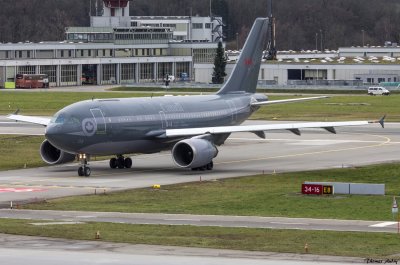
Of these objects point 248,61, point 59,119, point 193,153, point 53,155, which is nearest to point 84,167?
point 59,119

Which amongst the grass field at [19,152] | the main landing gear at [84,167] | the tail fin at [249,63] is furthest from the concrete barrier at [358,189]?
the tail fin at [249,63]

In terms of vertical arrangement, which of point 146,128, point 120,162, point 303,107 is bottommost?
point 303,107

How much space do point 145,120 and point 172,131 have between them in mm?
1821

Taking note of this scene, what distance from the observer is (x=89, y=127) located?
225 ft

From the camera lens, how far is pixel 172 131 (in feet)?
238

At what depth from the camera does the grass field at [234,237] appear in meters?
41.1

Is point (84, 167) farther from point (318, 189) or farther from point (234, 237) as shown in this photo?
point (234, 237)

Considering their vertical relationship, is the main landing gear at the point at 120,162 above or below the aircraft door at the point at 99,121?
below

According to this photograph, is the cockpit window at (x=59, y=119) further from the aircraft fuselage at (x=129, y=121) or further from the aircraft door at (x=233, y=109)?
the aircraft door at (x=233, y=109)

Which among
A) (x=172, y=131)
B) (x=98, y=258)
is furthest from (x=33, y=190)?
(x=98, y=258)

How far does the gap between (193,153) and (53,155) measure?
9.52 m

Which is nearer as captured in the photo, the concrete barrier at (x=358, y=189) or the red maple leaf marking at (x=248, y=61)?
the concrete barrier at (x=358, y=189)

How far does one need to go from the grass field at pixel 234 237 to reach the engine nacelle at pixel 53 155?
78.9 ft

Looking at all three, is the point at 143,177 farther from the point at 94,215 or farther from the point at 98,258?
the point at 98,258
